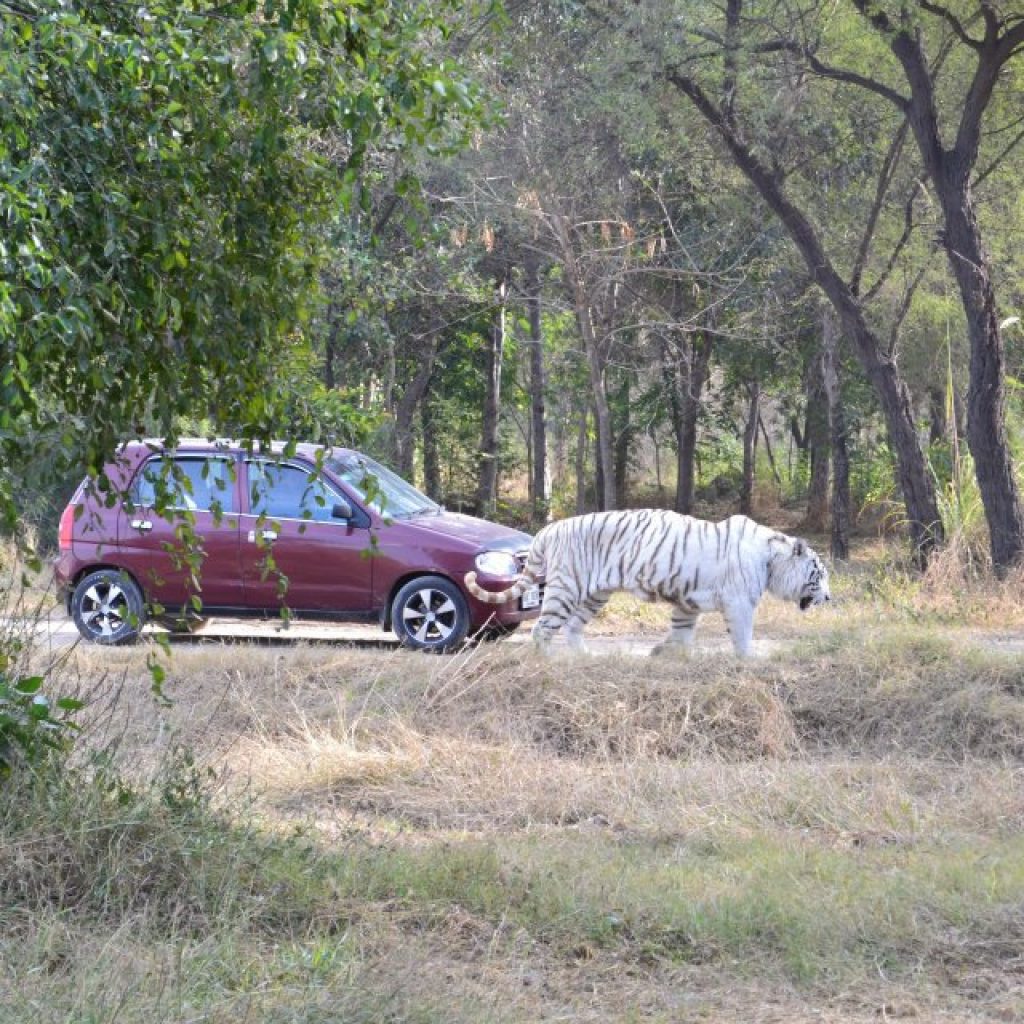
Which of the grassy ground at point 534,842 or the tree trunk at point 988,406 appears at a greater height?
the tree trunk at point 988,406

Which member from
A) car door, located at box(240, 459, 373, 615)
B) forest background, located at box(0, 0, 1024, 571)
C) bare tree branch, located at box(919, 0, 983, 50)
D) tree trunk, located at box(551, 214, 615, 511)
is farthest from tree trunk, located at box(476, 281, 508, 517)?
car door, located at box(240, 459, 373, 615)

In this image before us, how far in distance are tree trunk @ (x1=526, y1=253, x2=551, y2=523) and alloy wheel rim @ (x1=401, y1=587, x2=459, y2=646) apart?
10.8 meters

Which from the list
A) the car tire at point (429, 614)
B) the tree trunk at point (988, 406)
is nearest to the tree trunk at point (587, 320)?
the tree trunk at point (988, 406)

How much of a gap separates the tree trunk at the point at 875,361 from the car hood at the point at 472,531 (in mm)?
5641

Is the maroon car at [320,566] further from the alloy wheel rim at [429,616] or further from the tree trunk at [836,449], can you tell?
the tree trunk at [836,449]

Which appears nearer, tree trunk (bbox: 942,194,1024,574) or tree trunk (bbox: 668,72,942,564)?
tree trunk (bbox: 942,194,1024,574)

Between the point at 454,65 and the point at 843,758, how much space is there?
21.7ft

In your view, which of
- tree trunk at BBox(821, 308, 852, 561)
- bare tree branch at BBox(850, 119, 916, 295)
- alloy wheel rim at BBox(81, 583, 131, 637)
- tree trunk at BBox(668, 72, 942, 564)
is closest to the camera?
alloy wheel rim at BBox(81, 583, 131, 637)

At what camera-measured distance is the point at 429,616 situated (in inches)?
554

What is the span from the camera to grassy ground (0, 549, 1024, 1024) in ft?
18.5

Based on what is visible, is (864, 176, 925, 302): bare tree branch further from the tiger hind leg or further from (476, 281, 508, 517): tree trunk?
the tiger hind leg

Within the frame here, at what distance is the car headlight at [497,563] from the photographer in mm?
13969

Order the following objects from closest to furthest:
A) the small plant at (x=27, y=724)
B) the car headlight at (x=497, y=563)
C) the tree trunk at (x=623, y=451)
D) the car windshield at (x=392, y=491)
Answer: the small plant at (x=27, y=724) → the car headlight at (x=497, y=563) → the car windshield at (x=392, y=491) → the tree trunk at (x=623, y=451)

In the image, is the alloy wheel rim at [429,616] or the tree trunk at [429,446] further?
the tree trunk at [429,446]
